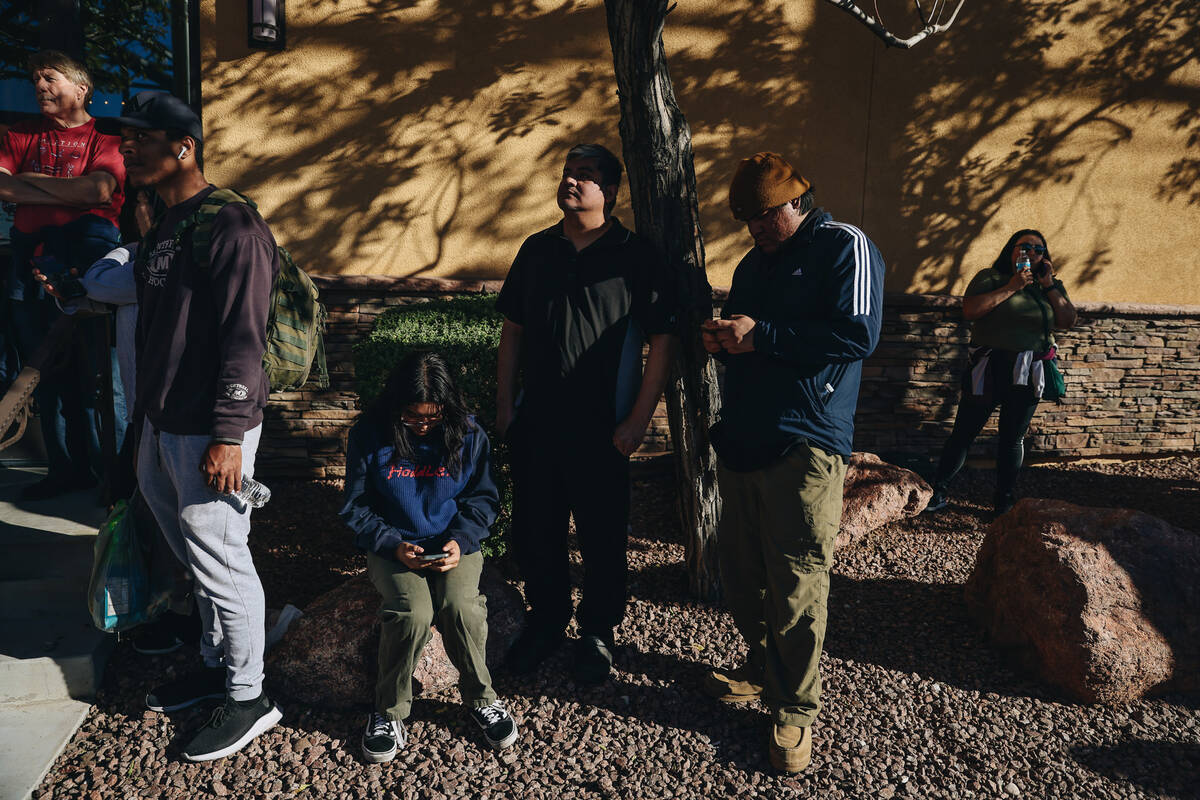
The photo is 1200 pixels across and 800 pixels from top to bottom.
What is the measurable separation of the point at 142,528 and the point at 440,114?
339 centimetres

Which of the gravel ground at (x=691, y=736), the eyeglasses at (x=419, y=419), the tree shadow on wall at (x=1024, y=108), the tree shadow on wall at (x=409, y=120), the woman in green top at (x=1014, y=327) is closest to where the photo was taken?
the gravel ground at (x=691, y=736)

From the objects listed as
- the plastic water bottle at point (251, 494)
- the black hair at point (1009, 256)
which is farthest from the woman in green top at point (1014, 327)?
the plastic water bottle at point (251, 494)

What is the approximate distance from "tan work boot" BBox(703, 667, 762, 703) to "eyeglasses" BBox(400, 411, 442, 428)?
151cm

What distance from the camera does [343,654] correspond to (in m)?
3.02

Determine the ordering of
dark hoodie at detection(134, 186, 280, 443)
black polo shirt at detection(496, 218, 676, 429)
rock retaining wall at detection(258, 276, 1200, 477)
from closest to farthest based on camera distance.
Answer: dark hoodie at detection(134, 186, 280, 443), black polo shirt at detection(496, 218, 676, 429), rock retaining wall at detection(258, 276, 1200, 477)

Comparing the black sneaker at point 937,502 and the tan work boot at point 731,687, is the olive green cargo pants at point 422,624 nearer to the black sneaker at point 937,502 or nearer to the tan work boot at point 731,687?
the tan work boot at point 731,687

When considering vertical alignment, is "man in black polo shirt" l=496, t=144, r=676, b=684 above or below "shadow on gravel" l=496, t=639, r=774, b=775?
above

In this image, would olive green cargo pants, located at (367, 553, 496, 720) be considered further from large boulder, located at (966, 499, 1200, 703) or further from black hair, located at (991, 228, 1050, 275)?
black hair, located at (991, 228, 1050, 275)

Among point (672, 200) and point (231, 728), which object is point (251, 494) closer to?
point (231, 728)

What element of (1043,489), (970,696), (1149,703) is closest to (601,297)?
(970,696)

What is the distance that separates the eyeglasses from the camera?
9.14 ft

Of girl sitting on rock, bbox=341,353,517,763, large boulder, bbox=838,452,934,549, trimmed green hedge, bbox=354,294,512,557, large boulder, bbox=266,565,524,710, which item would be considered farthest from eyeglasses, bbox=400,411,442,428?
large boulder, bbox=838,452,934,549

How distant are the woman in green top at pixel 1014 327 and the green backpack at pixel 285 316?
3776mm

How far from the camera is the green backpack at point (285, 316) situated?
8.39 feet
